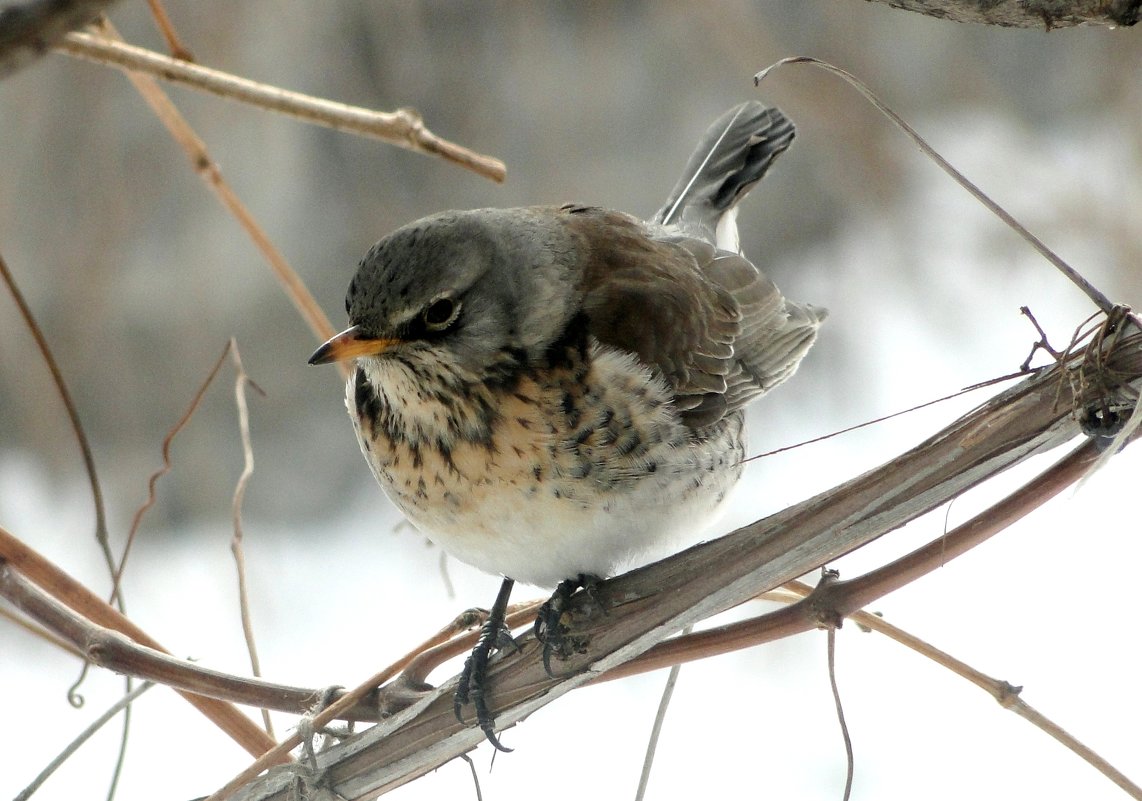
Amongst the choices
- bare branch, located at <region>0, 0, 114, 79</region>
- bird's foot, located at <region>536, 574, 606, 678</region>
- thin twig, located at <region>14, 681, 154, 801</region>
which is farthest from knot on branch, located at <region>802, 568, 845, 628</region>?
bare branch, located at <region>0, 0, 114, 79</region>

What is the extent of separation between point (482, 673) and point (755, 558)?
506 millimetres

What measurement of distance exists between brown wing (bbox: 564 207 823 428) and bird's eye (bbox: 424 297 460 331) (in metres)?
0.31

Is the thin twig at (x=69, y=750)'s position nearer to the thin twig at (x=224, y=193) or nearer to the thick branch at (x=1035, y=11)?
the thin twig at (x=224, y=193)

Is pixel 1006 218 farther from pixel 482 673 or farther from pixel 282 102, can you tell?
pixel 282 102

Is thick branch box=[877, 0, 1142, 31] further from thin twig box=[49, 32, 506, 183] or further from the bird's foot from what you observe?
the bird's foot

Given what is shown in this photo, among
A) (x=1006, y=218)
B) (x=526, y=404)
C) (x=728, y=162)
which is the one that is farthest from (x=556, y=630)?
(x=728, y=162)

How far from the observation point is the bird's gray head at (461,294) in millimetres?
2059

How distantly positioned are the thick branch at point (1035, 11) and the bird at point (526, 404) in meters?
0.99

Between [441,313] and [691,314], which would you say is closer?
[441,313]

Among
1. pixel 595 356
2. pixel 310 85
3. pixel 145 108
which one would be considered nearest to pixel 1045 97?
pixel 310 85

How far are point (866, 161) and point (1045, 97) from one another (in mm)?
1727

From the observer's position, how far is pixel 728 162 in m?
3.26

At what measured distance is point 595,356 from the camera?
7.49ft

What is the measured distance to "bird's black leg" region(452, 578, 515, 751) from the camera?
5.72 feet
